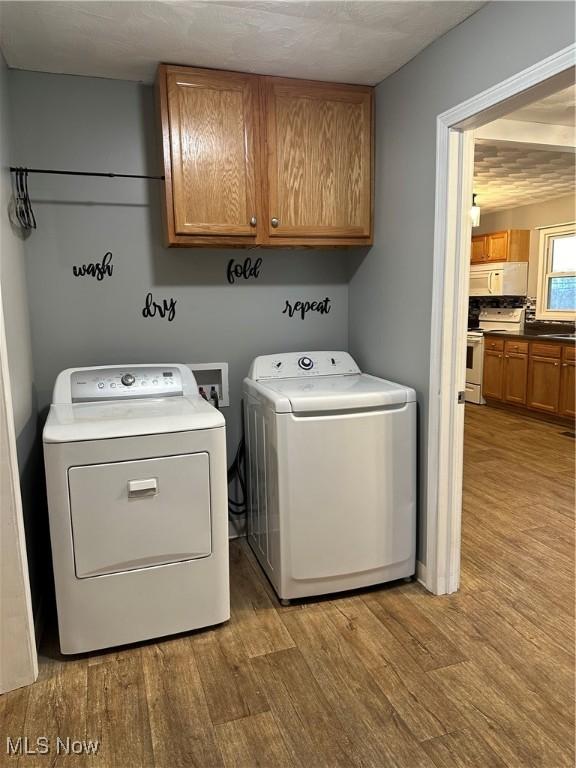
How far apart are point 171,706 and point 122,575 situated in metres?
0.46

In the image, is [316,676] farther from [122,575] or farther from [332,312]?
[332,312]

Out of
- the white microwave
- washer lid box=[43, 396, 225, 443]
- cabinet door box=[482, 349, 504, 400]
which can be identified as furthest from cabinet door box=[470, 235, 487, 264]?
washer lid box=[43, 396, 225, 443]

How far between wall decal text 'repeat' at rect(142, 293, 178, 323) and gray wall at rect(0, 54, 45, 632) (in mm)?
524

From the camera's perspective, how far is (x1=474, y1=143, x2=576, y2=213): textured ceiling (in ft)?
13.1

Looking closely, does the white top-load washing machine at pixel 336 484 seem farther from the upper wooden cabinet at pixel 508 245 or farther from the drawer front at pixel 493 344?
the upper wooden cabinet at pixel 508 245

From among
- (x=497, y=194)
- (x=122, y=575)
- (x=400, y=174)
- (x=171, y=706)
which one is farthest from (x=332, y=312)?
(x=497, y=194)

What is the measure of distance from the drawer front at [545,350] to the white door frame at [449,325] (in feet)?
11.7

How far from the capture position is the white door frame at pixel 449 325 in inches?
77.5

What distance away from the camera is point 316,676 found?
5.95ft

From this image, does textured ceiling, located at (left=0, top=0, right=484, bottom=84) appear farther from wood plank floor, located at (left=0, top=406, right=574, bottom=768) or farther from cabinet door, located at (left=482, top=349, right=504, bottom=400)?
cabinet door, located at (left=482, top=349, right=504, bottom=400)

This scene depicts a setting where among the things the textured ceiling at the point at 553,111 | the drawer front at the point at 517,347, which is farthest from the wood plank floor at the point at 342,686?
the drawer front at the point at 517,347

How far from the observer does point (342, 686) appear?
1.76 metres

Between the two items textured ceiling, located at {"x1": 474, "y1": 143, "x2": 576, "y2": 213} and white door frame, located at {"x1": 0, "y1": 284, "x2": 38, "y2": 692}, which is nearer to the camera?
white door frame, located at {"x1": 0, "y1": 284, "x2": 38, "y2": 692}

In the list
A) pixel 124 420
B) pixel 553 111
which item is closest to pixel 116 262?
pixel 124 420
